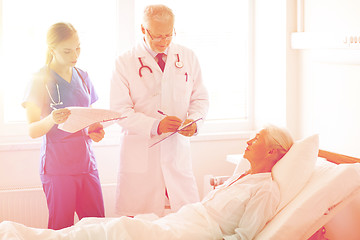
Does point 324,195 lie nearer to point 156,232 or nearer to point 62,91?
point 156,232

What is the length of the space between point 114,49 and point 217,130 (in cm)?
99

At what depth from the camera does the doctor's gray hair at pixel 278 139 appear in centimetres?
273

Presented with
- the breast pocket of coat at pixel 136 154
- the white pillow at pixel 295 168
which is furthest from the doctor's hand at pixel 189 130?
the white pillow at pixel 295 168

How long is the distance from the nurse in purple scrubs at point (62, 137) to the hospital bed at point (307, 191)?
104cm

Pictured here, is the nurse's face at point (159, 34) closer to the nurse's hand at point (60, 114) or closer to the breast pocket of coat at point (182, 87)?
the breast pocket of coat at point (182, 87)

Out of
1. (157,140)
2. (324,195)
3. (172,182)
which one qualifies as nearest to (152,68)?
(157,140)

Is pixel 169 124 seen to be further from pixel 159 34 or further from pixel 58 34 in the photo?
pixel 58 34

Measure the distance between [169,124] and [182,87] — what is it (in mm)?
288

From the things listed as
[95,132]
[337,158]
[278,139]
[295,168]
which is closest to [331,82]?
[337,158]

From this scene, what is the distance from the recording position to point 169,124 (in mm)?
3070

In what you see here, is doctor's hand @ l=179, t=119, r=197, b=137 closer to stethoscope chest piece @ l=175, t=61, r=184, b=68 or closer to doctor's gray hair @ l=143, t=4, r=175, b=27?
stethoscope chest piece @ l=175, t=61, r=184, b=68

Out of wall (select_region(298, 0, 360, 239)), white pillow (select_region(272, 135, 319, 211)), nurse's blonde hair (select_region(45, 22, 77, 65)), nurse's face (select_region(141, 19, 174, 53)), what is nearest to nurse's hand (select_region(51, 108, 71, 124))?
nurse's blonde hair (select_region(45, 22, 77, 65))

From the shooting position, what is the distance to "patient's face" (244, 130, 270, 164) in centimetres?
272

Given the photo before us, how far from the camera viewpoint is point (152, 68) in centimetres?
322
